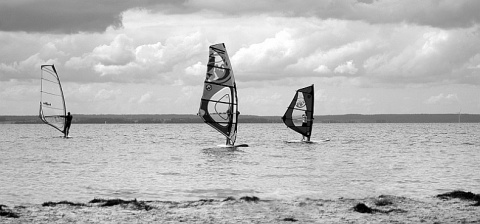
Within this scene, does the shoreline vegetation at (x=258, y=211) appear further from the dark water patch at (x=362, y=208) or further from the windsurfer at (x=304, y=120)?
the windsurfer at (x=304, y=120)

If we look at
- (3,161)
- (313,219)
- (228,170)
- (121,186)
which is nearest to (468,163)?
(228,170)

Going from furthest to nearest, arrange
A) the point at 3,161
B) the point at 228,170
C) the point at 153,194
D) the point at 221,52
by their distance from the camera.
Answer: the point at 221,52
the point at 3,161
the point at 228,170
the point at 153,194

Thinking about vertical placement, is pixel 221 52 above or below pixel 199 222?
above

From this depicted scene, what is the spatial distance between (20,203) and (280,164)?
20369 mm

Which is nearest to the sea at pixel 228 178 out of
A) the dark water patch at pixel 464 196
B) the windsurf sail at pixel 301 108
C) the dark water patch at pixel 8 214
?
the dark water patch at pixel 464 196

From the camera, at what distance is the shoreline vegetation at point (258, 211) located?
1581 cm

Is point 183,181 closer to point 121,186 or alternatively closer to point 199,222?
point 121,186

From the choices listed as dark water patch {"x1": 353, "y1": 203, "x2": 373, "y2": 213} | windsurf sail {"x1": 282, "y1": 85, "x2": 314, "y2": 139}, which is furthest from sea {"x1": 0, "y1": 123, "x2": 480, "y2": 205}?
windsurf sail {"x1": 282, "y1": 85, "x2": 314, "y2": 139}

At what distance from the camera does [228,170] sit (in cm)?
3394

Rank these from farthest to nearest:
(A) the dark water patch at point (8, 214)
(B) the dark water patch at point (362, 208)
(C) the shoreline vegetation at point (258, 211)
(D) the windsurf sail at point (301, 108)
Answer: (D) the windsurf sail at point (301, 108)
(B) the dark water patch at point (362, 208)
(A) the dark water patch at point (8, 214)
(C) the shoreline vegetation at point (258, 211)

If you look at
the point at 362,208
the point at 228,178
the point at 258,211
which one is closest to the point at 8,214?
the point at 258,211

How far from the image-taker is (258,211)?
1752 centimetres

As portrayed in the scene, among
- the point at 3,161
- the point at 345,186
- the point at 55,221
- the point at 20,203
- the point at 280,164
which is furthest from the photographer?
the point at 3,161

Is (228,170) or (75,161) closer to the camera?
(228,170)
